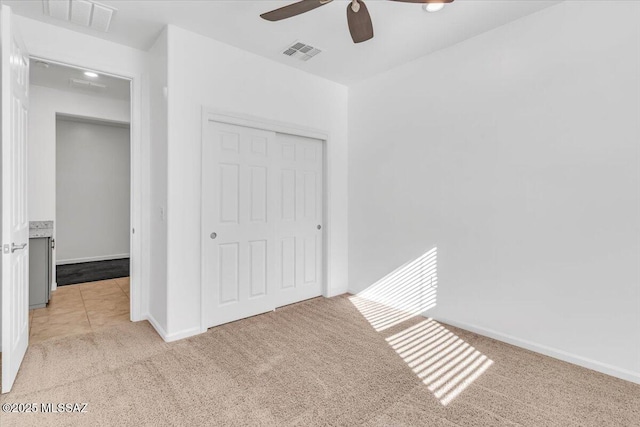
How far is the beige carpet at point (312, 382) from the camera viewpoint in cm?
180

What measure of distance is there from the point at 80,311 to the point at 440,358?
3.71m

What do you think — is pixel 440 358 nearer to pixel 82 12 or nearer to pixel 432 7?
pixel 432 7

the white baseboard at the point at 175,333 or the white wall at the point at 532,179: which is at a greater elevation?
the white wall at the point at 532,179

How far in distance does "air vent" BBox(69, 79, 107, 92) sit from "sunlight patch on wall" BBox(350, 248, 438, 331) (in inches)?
172

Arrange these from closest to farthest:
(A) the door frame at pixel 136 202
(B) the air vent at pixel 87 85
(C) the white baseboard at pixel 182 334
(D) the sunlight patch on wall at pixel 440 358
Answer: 1. (D) the sunlight patch on wall at pixel 440 358
2. (C) the white baseboard at pixel 182 334
3. (A) the door frame at pixel 136 202
4. (B) the air vent at pixel 87 85

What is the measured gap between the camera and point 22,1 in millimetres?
2426

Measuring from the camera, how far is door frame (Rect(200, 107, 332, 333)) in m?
2.94

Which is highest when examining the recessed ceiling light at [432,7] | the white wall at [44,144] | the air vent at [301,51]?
the air vent at [301,51]

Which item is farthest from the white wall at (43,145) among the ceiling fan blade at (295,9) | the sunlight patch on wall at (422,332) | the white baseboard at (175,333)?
the sunlight patch on wall at (422,332)

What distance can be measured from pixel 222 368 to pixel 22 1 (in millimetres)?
3166

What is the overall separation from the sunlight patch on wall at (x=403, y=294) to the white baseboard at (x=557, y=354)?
384 millimetres

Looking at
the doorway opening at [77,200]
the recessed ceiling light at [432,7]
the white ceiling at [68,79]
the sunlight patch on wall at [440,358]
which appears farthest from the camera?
the white ceiling at [68,79]

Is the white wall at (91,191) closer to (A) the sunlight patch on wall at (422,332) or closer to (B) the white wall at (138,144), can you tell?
(B) the white wall at (138,144)

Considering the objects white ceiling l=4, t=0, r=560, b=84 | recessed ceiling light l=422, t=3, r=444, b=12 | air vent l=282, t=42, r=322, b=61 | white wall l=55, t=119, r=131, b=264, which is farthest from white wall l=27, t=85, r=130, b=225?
recessed ceiling light l=422, t=3, r=444, b=12
